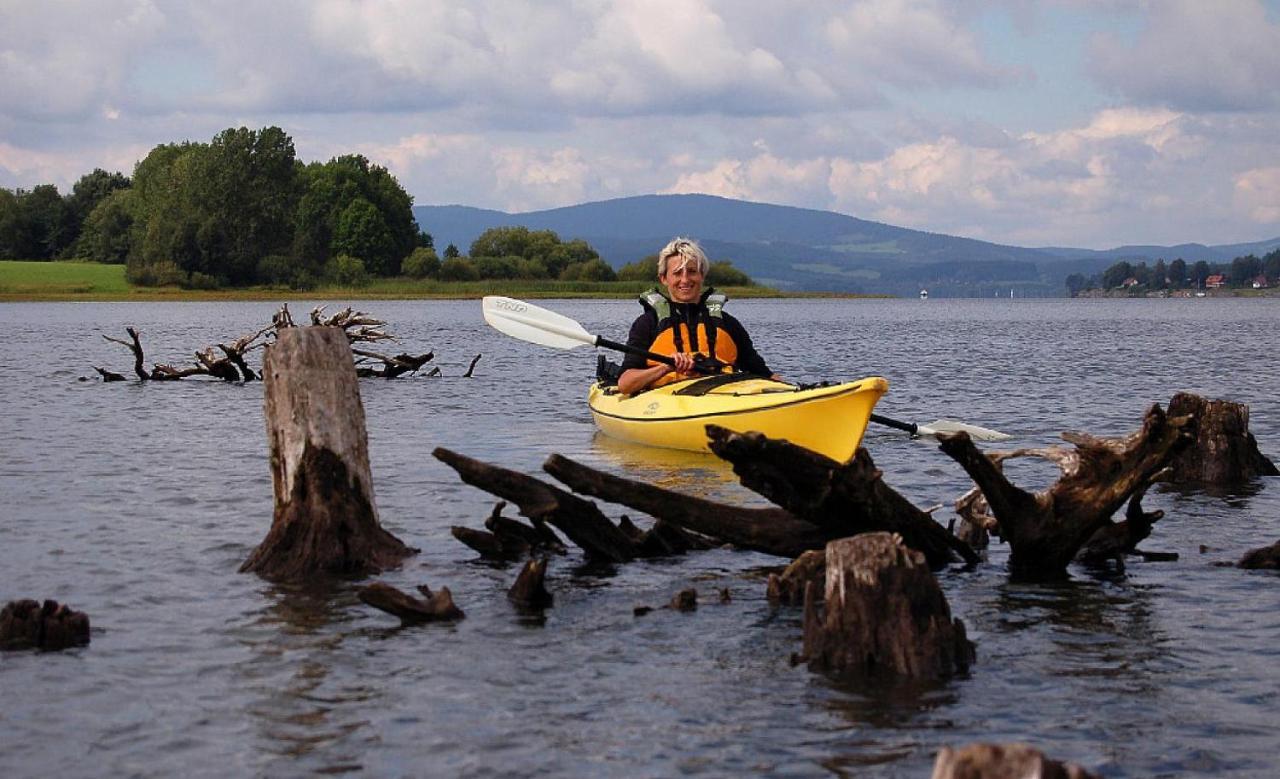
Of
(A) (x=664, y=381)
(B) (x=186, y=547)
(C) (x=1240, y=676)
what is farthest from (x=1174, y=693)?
(A) (x=664, y=381)

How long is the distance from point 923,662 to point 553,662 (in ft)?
6.09

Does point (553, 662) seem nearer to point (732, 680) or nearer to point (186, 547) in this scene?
point (732, 680)

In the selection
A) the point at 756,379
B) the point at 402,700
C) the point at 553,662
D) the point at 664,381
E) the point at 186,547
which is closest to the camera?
the point at 402,700

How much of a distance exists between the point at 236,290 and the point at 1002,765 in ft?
358

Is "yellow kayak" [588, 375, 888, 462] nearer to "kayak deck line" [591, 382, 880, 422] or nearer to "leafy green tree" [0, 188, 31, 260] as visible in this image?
"kayak deck line" [591, 382, 880, 422]

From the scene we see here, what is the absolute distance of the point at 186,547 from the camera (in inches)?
434

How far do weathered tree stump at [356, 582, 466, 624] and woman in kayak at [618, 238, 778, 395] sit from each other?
6.21m

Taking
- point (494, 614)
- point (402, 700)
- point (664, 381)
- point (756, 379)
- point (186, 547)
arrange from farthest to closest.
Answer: point (664, 381), point (756, 379), point (186, 547), point (494, 614), point (402, 700)

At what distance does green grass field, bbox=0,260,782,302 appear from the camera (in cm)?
9962

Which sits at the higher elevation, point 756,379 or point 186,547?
point 756,379

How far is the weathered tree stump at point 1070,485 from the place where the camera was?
8641 millimetres

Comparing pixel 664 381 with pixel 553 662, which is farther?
pixel 664 381

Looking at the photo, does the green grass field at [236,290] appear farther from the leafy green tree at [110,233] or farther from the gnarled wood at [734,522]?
the gnarled wood at [734,522]

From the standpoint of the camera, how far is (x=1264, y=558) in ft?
32.6
